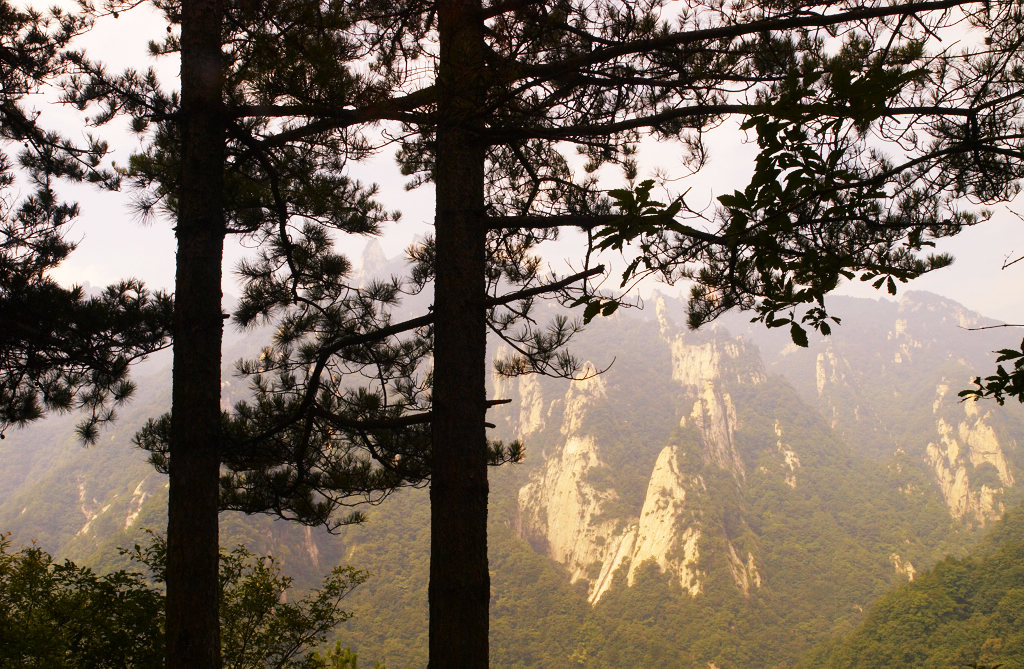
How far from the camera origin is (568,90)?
3084 millimetres

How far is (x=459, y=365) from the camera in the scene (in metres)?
2.53

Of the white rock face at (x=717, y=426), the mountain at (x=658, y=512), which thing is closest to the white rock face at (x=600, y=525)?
the mountain at (x=658, y=512)

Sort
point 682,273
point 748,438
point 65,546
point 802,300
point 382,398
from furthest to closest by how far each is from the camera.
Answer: point 748,438
point 65,546
point 382,398
point 682,273
point 802,300

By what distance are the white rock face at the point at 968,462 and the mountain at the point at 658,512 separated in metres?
0.22

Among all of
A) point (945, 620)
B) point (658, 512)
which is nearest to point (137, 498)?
point (658, 512)

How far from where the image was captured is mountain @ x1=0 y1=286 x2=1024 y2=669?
4219cm

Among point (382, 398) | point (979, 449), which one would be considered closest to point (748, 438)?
point (979, 449)

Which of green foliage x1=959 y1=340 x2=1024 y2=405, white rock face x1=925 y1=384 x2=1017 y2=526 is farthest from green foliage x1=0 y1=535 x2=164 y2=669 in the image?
white rock face x1=925 y1=384 x2=1017 y2=526

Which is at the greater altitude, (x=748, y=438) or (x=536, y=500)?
Result: (x=748, y=438)

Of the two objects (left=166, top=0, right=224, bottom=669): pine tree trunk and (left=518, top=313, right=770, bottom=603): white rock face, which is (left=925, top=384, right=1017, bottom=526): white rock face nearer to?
(left=518, top=313, right=770, bottom=603): white rock face

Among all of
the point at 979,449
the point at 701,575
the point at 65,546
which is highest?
the point at 979,449

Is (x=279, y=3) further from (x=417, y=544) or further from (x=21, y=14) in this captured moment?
(x=417, y=544)

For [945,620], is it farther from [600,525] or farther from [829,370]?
[829,370]

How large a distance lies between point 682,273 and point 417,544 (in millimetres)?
48771
